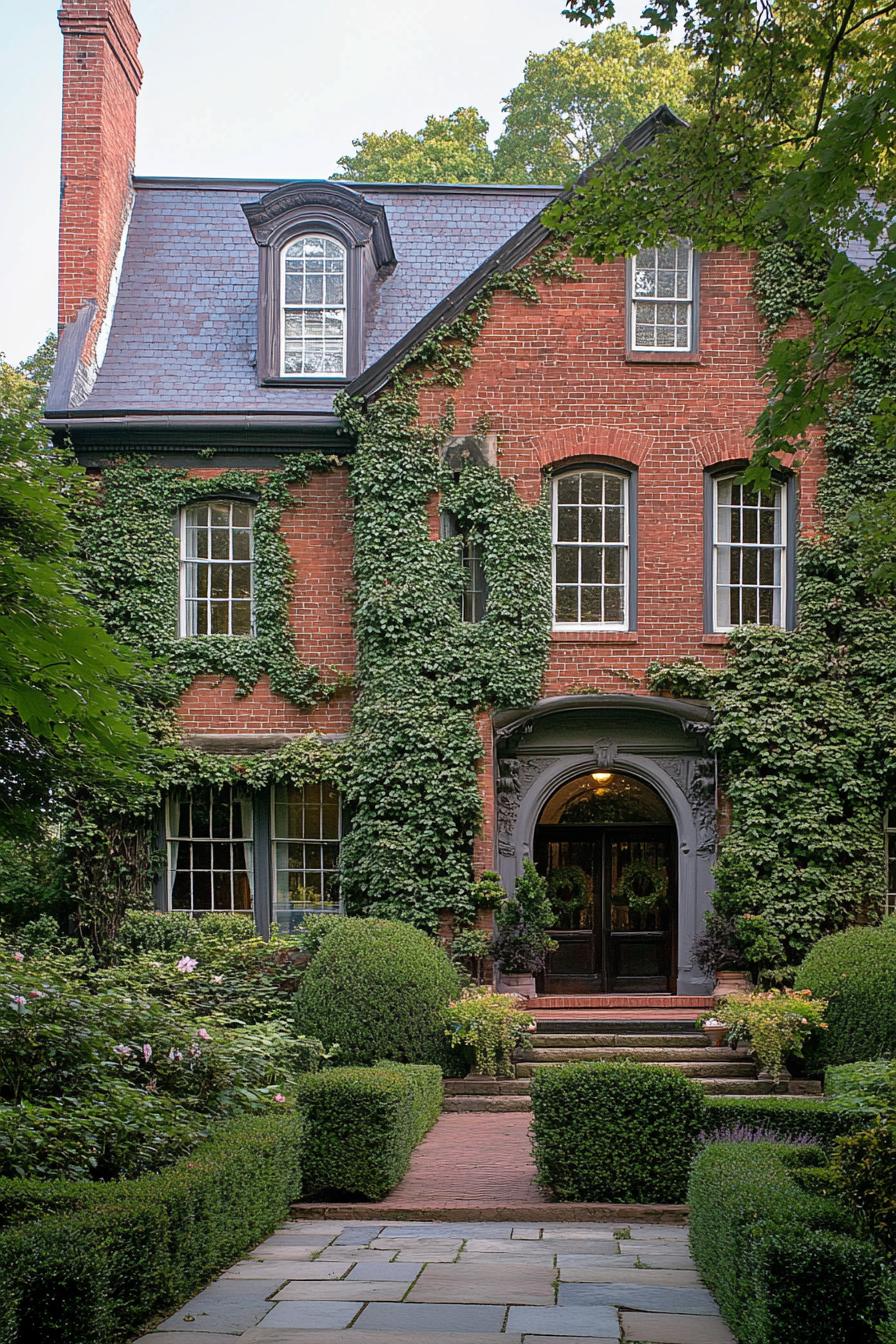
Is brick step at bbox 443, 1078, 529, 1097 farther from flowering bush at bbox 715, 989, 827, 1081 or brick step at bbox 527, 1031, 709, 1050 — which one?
flowering bush at bbox 715, 989, 827, 1081

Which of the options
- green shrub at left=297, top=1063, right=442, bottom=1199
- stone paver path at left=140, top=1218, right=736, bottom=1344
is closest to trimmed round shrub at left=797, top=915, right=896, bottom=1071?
stone paver path at left=140, top=1218, right=736, bottom=1344

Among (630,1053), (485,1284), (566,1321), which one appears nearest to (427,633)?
(630,1053)

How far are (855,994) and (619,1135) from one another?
4931mm

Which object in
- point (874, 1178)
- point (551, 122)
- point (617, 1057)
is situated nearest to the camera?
point (874, 1178)

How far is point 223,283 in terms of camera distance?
20.0 metres

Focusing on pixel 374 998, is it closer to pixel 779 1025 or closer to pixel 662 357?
pixel 779 1025

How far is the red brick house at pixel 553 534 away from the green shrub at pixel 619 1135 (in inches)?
275

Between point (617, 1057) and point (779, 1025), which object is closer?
point (779, 1025)

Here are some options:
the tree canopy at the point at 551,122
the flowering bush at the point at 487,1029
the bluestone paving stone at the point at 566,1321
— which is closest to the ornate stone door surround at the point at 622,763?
the flowering bush at the point at 487,1029

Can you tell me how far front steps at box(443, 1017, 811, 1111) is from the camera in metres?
14.4

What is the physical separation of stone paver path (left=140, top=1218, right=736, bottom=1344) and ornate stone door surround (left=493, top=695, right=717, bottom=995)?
825 cm

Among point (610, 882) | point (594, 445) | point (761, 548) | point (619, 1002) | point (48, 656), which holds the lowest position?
point (619, 1002)

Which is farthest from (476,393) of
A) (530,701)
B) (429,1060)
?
(429,1060)

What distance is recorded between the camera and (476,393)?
1789cm
